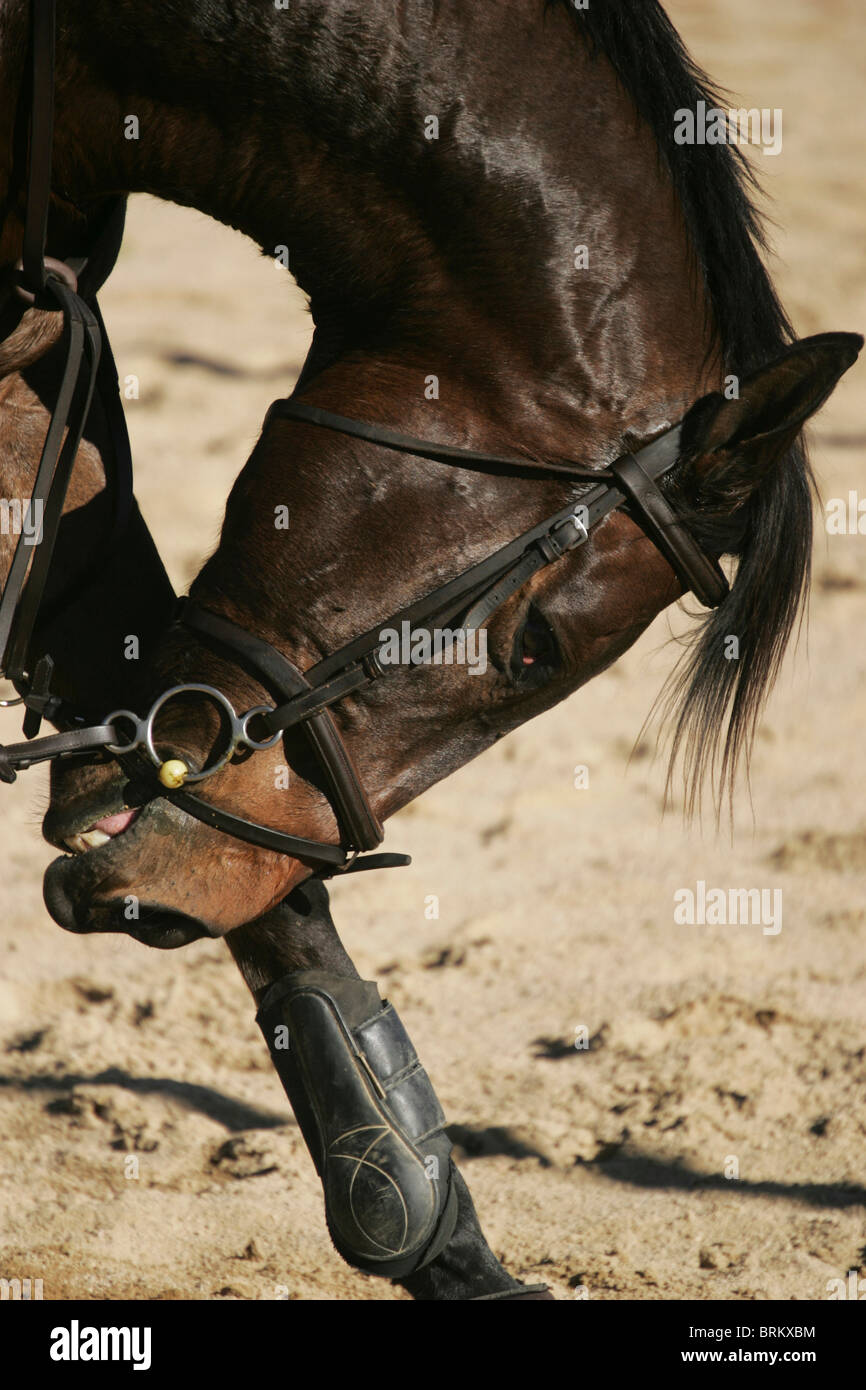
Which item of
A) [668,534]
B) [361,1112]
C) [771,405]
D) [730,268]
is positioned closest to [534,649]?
[668,534]

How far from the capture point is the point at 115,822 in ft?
7.06

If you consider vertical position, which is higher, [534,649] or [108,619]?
[108,619]

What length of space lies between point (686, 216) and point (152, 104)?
799 mm

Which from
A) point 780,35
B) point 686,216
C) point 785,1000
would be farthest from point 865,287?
point 686,216

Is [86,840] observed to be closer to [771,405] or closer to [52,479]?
[52,479]

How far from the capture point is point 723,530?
6.75 ft

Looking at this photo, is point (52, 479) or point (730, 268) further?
point (52, 479)

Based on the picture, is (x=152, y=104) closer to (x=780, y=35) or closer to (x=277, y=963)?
(x=277, y=963)

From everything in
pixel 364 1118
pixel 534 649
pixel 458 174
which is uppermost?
pixel 458 174

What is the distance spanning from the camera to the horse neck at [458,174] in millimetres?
1994

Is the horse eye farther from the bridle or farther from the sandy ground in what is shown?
the sandy ground

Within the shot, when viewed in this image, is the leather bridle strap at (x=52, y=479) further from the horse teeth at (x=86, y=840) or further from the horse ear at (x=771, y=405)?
the horse ear at (x=771, y=405)

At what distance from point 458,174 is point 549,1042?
90.1 inches

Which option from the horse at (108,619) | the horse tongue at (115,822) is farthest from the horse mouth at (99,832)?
the horse at (108,619)
